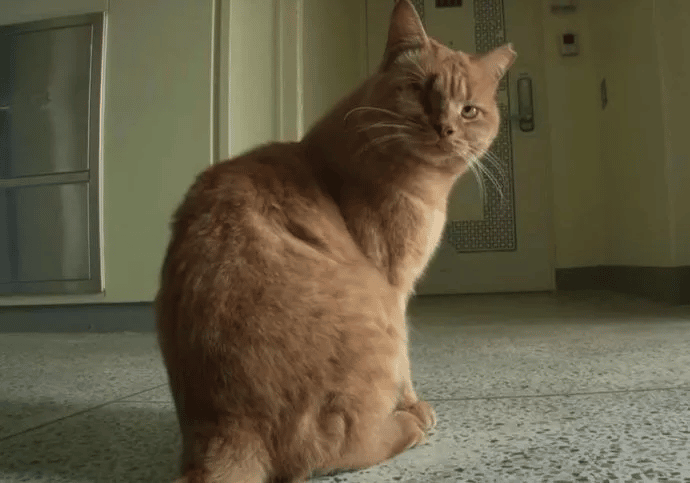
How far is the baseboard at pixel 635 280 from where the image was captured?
2538 millimetres

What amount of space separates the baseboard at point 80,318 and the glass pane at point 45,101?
23.4 inches

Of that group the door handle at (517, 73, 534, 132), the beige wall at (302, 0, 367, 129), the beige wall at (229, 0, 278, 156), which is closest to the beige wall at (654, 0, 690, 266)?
the door handle at (517, 73, 534, 132)

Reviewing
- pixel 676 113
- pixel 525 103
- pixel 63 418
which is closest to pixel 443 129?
pixel 63 418

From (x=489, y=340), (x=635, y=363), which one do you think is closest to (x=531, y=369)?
(x=635, y=363)

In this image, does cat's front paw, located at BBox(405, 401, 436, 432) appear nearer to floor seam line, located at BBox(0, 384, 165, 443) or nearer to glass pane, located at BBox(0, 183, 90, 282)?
floor seam line, located at BBox(0, 384, 165, 443)

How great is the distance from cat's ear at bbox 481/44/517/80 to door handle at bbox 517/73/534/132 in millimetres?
2952

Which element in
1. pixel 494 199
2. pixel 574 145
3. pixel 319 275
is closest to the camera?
pixel 319 275

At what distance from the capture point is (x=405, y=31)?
36.9 inches

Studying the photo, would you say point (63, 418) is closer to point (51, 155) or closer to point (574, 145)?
point (51, 155)

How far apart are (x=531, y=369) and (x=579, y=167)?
2.86 m

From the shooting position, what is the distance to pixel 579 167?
12.3ft

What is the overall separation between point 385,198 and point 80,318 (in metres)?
2.01

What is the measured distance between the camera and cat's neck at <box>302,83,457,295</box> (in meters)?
0.81

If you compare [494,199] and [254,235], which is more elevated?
[494,199]
